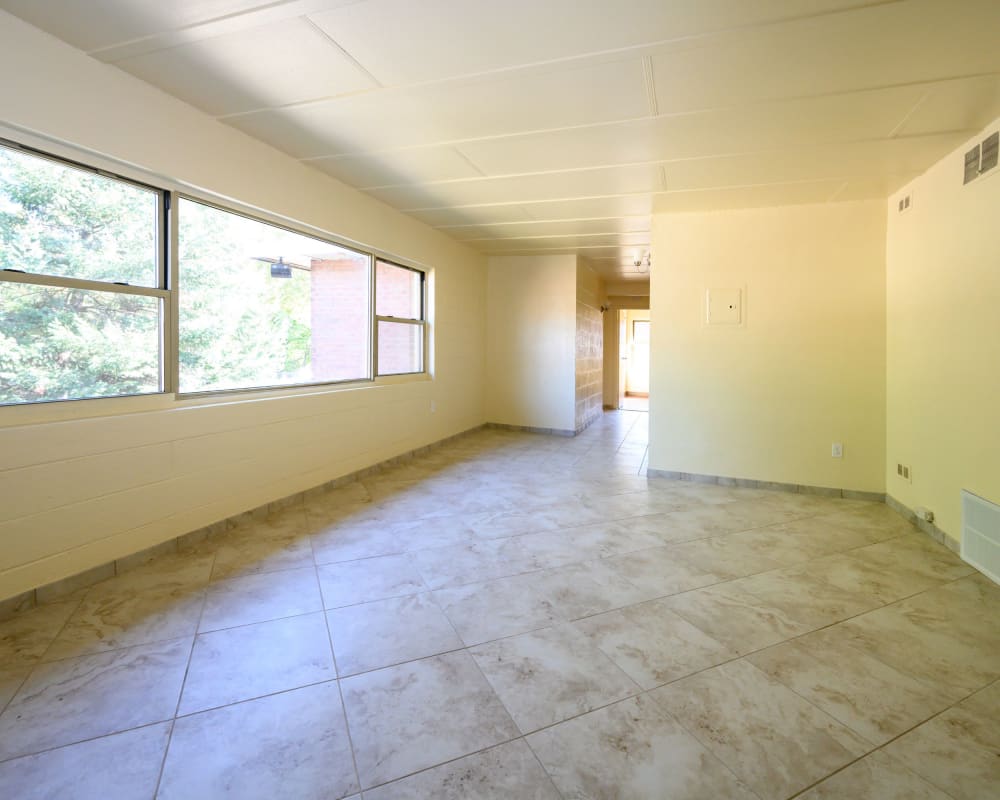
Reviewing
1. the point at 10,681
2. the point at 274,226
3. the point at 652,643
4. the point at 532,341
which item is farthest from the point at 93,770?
the point at 532,341

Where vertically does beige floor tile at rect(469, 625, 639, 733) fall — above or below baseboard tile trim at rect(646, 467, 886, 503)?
below

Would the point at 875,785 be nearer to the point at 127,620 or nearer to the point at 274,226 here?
the point at 127,620

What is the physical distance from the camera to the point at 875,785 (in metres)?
1.40

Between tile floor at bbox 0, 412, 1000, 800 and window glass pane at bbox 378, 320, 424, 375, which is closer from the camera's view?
A: tile floor at bbox 0, 412, 1000, 800

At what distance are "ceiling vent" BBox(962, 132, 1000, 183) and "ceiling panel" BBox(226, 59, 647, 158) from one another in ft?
6.25

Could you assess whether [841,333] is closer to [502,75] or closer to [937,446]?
[937,446]

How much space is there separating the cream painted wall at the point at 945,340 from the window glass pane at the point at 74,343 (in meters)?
4.71

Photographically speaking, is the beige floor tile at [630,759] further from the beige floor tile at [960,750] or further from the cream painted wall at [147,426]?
the cream painted wall at [147,426]

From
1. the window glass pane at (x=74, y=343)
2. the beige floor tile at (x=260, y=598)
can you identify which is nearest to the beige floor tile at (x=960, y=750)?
the beige floor tile at (x=260, y=598)

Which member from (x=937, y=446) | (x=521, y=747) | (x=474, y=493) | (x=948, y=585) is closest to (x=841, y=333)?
(x=937, y=446)

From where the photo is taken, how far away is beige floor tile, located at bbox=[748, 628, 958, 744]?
165 centimetres

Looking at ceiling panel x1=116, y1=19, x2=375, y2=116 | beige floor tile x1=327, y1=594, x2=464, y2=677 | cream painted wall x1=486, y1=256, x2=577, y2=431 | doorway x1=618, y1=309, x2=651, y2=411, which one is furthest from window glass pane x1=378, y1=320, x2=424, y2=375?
doorway x1=618, y1=309, x2=651, y2=411

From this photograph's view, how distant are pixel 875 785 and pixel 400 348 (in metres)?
4.76

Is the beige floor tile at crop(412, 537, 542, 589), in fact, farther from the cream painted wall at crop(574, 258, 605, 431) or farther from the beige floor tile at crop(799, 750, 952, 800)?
the cream painted wall at crop(574, 258, 605, 431)
